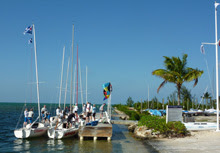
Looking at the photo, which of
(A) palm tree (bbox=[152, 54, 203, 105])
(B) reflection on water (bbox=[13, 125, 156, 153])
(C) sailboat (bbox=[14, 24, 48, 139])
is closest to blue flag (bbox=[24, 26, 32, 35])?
(C) sailboat (bbox=[14, 24, 48, 139])

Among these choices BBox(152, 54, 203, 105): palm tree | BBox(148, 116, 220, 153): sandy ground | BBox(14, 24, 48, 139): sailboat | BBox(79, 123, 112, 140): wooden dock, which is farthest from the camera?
BBox(152, 54, 203, 105): palm tree

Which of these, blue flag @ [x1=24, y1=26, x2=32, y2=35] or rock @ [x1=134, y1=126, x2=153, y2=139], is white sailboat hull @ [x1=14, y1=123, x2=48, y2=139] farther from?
blue flag @ [x1=24, y1=26, x2=32, y2=35]

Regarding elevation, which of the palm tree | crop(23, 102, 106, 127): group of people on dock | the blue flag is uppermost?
the blue flag

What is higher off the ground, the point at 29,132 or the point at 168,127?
the point at 168,127

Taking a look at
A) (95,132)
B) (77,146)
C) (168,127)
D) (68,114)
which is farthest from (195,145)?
(68,114)

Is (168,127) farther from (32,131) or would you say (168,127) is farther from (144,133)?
(32,131)

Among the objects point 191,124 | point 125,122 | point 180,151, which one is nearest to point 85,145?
point 180,151

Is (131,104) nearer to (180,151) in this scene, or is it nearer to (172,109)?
(172,109)

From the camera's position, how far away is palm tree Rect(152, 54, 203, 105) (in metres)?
29.8

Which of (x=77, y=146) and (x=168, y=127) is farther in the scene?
(x=168, y=127)

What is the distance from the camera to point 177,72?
3006 cm

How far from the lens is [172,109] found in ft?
76.8

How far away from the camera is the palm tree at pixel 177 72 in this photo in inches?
1172

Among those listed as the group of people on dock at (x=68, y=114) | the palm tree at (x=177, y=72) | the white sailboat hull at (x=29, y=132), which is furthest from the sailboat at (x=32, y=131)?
the palm tree at (x=177, y=72)
